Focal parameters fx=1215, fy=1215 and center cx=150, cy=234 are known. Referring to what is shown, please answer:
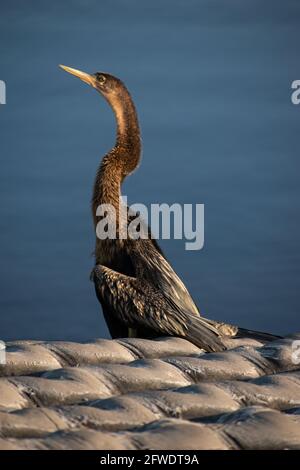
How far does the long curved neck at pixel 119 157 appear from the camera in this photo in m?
4.50

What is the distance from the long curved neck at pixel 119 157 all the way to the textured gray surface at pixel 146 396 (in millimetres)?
1940

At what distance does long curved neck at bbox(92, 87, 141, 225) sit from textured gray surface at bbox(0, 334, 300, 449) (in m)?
1.94

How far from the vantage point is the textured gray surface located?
180 cm

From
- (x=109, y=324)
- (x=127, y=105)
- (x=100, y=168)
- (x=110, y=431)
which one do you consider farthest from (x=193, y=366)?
(x=127, y=105)

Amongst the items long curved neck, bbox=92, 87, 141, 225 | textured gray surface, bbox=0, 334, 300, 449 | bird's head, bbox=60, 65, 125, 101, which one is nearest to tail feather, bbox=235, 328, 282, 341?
long curved neck, bbox=92, 87, 141, 225

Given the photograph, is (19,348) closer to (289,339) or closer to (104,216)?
(289,339)

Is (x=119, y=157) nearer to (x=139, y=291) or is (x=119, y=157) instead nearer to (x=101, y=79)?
(x=101, y=79)

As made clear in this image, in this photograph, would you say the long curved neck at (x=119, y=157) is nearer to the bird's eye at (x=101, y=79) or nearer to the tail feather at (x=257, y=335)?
the bird's eye at (x=101, y=79)

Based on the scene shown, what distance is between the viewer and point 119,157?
4.74m

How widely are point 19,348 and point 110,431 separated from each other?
536 millimetres

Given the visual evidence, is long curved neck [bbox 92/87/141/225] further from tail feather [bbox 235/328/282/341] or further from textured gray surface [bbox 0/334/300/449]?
textured gray surface [bbox 0/334/300/449]

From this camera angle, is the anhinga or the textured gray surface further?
the anhinga

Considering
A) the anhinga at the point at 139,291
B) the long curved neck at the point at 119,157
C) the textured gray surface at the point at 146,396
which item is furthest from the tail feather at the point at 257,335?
the textured gray surface at the point at 146,396

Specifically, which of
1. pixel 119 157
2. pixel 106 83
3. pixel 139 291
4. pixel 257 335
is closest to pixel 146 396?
pixel 257 335
